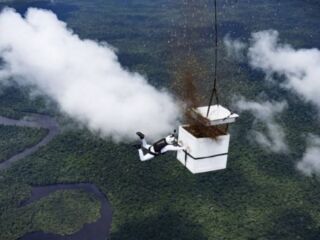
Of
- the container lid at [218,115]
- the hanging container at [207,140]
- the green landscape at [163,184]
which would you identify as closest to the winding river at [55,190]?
the green landscape at [163,184]

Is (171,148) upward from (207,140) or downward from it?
downward

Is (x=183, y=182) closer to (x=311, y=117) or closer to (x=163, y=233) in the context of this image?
(x=163, y=233)

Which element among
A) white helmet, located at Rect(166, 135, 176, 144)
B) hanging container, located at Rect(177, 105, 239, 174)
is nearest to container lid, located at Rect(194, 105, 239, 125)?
hanging container, located at Rect(177, 105, 239, 174)

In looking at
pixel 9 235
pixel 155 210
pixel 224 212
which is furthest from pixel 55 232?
pixel 224 212

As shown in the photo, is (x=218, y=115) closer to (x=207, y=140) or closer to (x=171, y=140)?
(x=207, y=140)

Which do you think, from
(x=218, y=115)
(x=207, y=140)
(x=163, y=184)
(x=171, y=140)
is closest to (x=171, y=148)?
(x=171, y=140)

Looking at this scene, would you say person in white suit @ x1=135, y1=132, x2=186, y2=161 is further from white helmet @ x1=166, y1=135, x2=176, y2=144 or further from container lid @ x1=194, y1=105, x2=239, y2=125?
container lid @ x1=194, y1=105, x2=239, y2=125

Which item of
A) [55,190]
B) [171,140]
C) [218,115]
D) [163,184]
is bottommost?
[55,190]
